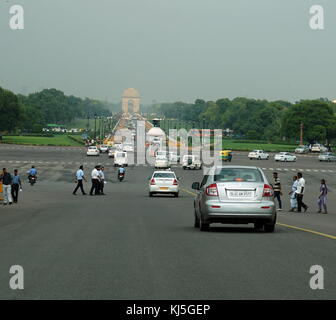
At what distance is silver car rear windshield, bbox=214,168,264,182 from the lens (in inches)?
734

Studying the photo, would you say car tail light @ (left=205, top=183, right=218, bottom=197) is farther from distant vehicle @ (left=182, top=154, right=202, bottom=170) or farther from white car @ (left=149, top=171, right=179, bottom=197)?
distant vehicle @ (left=182, top=154, right=202, bottom=170)

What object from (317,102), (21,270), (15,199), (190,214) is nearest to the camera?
(21,270)

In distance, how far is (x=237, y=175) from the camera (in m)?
18.8

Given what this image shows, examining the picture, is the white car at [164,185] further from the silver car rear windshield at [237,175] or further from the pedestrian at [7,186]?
the silver car rear windshield at [237,175]

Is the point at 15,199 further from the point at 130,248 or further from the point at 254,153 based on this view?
the point at 254,153

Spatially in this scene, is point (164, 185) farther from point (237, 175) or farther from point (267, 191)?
point (267, 191)

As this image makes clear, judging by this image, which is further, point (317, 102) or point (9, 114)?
point (9, 114)

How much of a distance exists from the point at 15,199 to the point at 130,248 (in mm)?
23123

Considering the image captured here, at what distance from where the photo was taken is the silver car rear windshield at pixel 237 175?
18656 millimetres

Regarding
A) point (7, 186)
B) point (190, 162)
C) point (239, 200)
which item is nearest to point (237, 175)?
point (239, 200)

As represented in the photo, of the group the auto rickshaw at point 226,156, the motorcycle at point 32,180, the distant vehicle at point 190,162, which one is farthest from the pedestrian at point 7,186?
the auto rickshaw at point 226,156

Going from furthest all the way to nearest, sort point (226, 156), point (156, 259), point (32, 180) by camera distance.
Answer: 1. point (226, 156)
2. point (32, 180)
3. point (156, 259)
